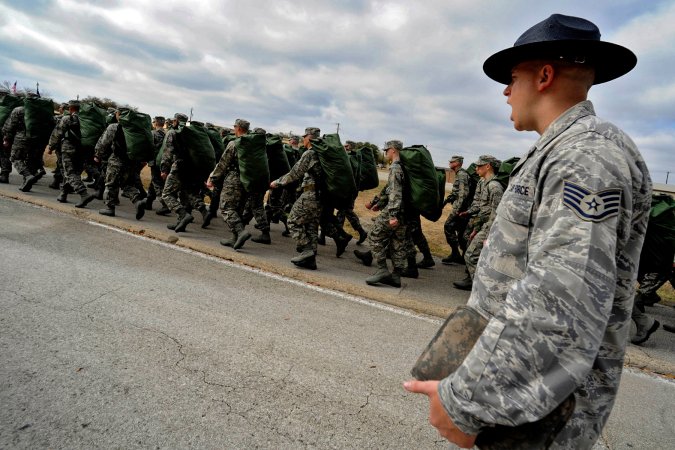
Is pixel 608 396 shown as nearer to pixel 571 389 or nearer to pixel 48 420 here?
pixel 571 389

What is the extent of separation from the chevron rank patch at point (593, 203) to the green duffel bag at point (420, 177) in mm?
5352

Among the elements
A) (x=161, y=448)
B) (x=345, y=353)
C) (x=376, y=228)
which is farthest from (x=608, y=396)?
(x=376, y=228)

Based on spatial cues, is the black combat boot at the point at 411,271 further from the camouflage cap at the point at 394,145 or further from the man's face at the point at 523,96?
the man's face at the point at 523,96

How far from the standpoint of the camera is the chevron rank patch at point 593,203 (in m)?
0.99

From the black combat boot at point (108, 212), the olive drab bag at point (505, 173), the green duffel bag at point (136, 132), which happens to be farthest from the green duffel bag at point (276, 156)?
the olive drab bag at point (505, 173)

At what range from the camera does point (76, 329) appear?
11.2ft

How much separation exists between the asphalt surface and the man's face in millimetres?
2016

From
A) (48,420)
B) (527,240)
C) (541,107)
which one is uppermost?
(541,107)

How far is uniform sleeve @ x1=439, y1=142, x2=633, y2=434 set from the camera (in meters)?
0.98

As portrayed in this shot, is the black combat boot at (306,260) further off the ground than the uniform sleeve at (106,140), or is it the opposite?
the uniform sleeve at (106,140)

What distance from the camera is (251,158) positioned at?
7.15 m

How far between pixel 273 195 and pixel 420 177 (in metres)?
4.62

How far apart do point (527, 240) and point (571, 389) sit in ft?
1.32

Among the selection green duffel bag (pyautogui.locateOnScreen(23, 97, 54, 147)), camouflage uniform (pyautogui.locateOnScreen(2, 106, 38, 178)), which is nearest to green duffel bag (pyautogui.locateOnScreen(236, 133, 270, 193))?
green duffel bag (pyautogui.locateOnScreen(23, 97, 54, 147))
